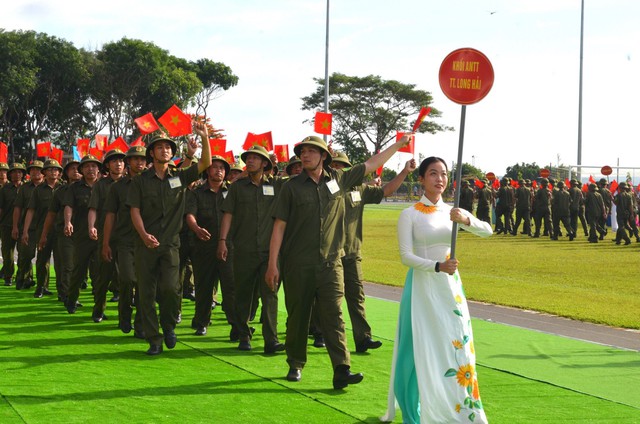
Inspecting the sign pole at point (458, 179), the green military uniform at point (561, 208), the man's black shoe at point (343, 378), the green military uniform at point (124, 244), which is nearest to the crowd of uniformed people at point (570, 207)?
the green military uniform at point (561, 208)

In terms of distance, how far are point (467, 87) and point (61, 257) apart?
752 cm

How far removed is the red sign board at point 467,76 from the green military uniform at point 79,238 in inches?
251

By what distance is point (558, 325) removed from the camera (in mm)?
10523

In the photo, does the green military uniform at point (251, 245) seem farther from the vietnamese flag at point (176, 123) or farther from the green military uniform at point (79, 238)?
the green military uniform at point (79, 238)

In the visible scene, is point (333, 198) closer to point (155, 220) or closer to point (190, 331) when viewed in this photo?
point (155, 220)

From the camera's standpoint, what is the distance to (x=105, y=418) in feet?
19.5

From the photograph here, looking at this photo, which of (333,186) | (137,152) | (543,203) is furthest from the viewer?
(543,203)

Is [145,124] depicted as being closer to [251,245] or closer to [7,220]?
[251,245]

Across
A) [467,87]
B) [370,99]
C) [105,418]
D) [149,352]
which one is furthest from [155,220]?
[370,99]

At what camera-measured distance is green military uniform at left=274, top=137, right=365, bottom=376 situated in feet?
22.6

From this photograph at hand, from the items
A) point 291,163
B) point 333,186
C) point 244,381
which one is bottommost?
point 244,381

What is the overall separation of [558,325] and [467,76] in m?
5.19

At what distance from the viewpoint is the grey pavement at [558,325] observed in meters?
9.50

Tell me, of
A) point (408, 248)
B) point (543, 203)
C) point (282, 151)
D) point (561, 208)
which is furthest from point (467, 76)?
point (543, 203)
